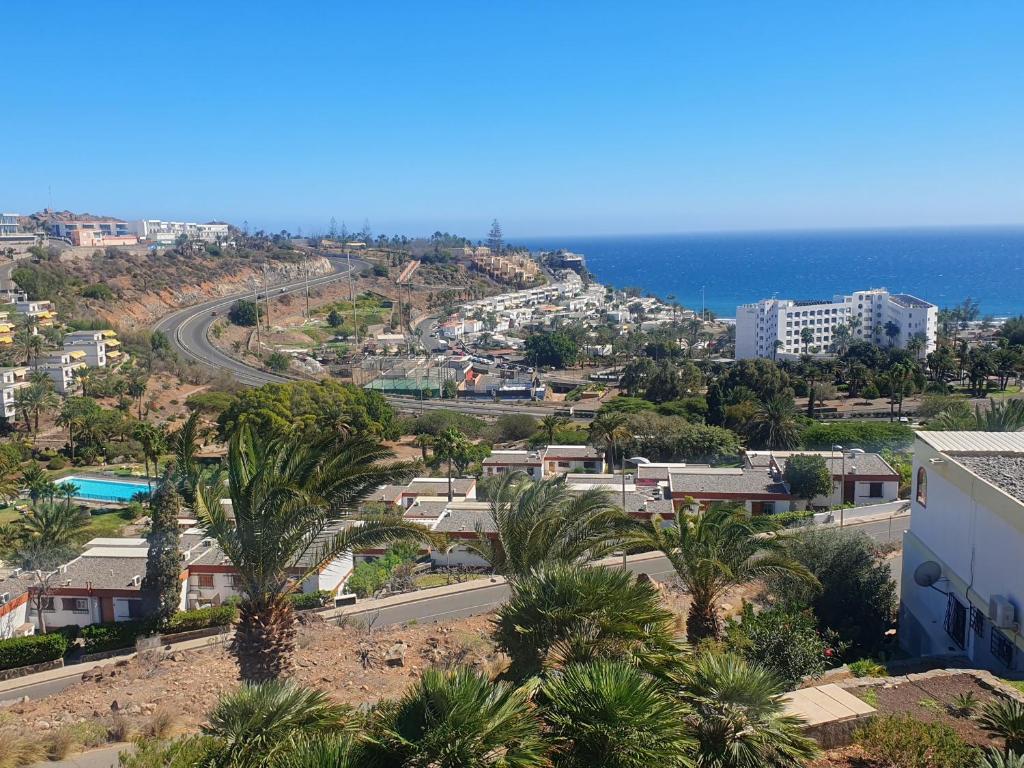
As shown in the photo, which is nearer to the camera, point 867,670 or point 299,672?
point 867,670

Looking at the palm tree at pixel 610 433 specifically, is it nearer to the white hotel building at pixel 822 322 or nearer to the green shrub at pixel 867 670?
the green shrub at pixel 867 670

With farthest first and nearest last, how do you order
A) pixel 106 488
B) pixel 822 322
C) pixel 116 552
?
1. pixel 822 322
2. pixel 106 488
3. pixel 116 552

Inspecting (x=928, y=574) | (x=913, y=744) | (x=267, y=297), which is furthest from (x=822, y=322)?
(x=913, y=744)

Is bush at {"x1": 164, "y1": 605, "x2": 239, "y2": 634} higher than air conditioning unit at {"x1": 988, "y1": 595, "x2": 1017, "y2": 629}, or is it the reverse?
air conditioning unit at {"x1": 988, "y1": 595, "x2": 1017, "y2": 629}

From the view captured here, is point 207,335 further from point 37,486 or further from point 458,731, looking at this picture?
point 458,731

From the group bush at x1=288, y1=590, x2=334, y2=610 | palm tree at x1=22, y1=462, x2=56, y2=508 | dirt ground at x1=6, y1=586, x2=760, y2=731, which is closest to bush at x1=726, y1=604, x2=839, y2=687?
dirt ground at x1=6, y1=586, x2=760, y2=731

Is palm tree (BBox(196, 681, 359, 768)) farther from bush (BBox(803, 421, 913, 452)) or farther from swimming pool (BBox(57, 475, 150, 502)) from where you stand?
swimming pool (BBox(57, 475, 150, 502))

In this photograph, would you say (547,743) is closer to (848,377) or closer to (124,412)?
(124,412)
